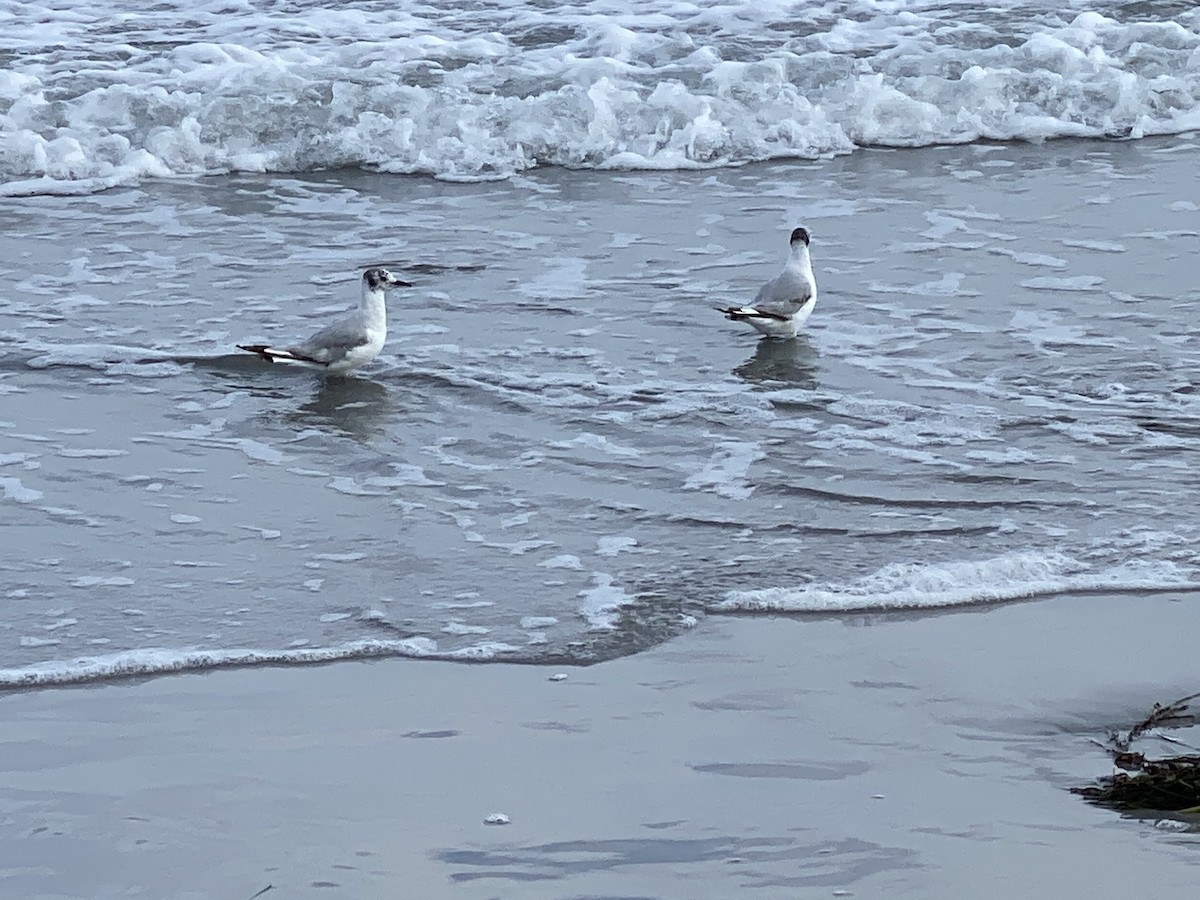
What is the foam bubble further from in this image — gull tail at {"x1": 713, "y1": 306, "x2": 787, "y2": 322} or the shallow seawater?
gull tail at {"x1": 713, "y1": 306, "x2": 787, "y2": 322}

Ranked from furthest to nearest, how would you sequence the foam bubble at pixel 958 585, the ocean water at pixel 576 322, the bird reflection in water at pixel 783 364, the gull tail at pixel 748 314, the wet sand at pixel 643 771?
the gull tail at pixel 748 314, the bird reflection in water at pixel 783 364, the ocean water at pixel 576 322, the foam bubble at pixel 958 585, the wet sand at pixel 643 771

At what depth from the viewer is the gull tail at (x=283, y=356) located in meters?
8.27

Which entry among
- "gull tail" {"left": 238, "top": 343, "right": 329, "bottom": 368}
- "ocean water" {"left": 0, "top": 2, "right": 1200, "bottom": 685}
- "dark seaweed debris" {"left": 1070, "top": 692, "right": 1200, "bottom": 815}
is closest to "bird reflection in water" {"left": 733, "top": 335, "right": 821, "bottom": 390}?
"ocean water" {"left": 0, "top": 2, "right": 1200, "bottom": 685}

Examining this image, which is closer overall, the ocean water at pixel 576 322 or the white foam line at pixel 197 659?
the white foam line at pixel 197 659

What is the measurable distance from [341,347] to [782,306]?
6.94ft

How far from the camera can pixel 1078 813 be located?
4223 millimetres

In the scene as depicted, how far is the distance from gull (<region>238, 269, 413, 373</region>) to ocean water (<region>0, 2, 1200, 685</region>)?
0.44 ft

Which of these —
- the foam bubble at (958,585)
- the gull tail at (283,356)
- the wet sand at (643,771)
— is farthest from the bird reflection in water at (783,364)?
the wet sand at (643,771)

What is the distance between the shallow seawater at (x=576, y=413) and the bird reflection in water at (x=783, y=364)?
33mm

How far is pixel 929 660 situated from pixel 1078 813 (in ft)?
3.37

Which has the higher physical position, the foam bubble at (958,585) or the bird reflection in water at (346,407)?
the bird reflection in water at (346,407)

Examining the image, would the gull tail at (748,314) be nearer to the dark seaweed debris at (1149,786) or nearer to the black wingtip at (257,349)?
the black wingtip at (257,349)

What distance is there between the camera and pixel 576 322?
29.7 feet

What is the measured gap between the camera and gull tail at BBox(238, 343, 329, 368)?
8273 millimetres
